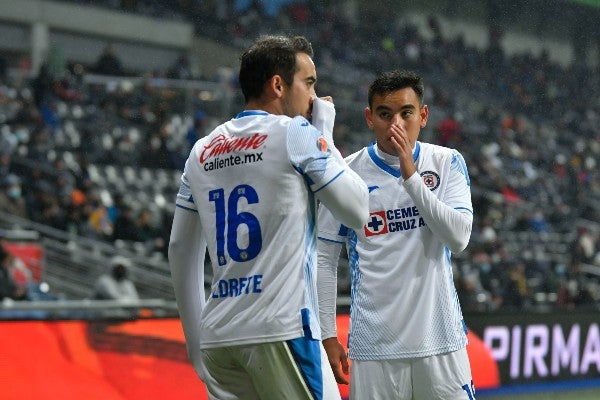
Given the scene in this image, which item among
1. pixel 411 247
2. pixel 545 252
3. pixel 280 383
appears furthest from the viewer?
pixel 545 252

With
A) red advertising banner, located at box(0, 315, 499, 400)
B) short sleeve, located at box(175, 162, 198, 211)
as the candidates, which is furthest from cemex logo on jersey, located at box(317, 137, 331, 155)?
red advertising banner, located at box(0, 315, 499, 400)

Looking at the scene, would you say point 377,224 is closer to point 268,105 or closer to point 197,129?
point 268,105

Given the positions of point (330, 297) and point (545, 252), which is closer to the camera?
point (330, 297)

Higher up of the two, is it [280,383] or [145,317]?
[280,383]

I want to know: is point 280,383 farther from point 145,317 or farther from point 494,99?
point 494,99

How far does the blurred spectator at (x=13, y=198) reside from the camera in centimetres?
1130

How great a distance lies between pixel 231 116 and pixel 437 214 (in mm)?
11793

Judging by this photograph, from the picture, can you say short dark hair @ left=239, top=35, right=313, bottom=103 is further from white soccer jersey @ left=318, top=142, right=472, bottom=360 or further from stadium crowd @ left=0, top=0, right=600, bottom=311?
stadium crowd @ left=0, top=0, right=600, bottom=311

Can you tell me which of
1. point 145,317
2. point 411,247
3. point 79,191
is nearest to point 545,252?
point 79,191

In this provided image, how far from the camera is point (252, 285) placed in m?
2.61

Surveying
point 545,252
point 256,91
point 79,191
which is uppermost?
point 256,91

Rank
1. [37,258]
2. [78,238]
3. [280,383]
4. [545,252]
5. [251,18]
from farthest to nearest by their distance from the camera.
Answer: [251,18] < [545,252] < [78,238] < [37,258] < [280,383]

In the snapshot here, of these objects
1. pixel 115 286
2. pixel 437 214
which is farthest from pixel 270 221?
pixel 115 286

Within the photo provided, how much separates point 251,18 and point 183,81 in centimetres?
523
